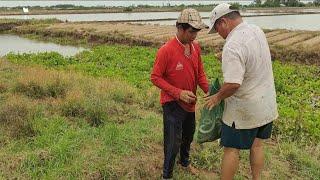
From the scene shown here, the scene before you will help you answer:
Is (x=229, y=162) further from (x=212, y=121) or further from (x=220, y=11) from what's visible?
(x=220, y=11)

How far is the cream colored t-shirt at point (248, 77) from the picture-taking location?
311 cm

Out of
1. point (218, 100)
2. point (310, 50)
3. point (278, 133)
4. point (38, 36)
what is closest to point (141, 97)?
point (278, 133)

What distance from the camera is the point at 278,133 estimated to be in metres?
5.75

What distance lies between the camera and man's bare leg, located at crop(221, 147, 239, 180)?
3469mm

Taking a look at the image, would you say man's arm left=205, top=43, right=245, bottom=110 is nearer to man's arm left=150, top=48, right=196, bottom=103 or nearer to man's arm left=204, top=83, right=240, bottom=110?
man's arm left=204, top=83, right=240, bottom=110

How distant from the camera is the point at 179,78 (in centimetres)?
366

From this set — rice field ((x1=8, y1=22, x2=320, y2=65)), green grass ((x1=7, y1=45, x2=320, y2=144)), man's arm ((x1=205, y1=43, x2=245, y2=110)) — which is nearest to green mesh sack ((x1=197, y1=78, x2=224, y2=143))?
man's arm ((x1=205, y1=43, x2=245, y2=110))

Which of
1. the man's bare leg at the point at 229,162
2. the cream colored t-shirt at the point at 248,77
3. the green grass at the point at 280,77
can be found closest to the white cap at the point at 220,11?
the cream colored t-shirt at the point at 248,77

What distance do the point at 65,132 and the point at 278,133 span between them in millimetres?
2914

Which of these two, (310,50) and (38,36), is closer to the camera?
(310,50)

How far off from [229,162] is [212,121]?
0.40m

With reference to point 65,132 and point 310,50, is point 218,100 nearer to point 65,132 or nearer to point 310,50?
point 65,132

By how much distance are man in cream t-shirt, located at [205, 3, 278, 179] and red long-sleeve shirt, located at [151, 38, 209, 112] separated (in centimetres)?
38

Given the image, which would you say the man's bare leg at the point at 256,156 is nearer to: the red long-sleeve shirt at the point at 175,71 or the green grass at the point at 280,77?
the red long-sleeve shirt at the point at 175,71
